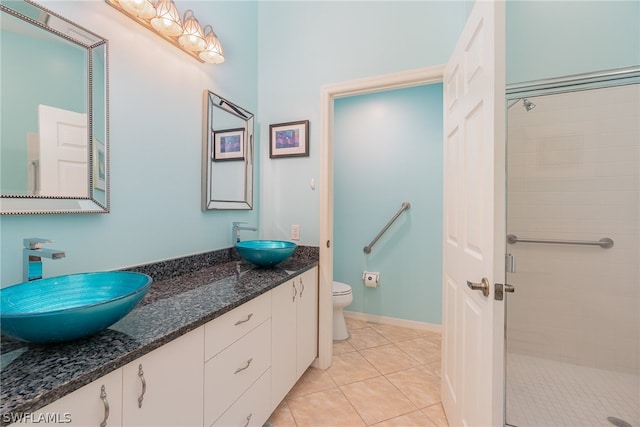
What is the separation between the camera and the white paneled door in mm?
929

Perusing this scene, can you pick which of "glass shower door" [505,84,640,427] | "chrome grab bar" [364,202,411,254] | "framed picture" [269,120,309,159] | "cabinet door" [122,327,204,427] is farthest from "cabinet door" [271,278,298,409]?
"chrome grab bar" [364,202,411,254]

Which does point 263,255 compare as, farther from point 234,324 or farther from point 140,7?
point 140,7

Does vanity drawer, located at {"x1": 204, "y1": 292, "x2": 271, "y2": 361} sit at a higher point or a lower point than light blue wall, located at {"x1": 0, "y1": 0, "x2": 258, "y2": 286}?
lower

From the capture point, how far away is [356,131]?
9.41 feet

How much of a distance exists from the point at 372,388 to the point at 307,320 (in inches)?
23.5

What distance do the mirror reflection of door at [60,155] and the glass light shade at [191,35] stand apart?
0.69 m

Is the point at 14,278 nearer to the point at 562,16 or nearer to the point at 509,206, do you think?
the point at 509,206

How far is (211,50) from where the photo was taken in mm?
1563

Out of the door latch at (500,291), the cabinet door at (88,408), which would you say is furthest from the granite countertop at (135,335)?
the door latch at (500,291)

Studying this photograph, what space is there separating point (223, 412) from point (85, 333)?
0.62 meters

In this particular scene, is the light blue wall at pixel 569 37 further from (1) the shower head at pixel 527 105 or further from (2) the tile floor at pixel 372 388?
(2) the tile floor at pixel 372 388

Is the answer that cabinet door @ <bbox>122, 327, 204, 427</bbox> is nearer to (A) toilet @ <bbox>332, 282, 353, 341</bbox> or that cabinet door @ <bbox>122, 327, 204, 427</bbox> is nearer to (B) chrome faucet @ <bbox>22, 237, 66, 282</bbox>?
(B) chrome faucet @ <bbox>22, 237, 66, 282</bbox>

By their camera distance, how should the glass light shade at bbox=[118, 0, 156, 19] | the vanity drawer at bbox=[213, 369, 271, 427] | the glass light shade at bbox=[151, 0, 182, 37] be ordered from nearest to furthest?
the vanity drawer at bbox=[213, 369, 271, 427], the glass light shade at bbox=[118, 0, 156, 19], the glass light shade at bbox=[151, 0, 182, 37]

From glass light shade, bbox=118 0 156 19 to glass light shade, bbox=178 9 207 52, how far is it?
182 mm
